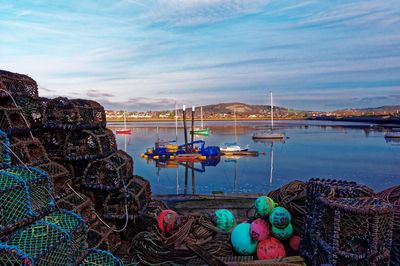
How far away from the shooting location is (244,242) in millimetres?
4902

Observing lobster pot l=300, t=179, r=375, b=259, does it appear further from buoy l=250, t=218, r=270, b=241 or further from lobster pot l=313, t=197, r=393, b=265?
buoy l=250, t=218, r=270, b=241

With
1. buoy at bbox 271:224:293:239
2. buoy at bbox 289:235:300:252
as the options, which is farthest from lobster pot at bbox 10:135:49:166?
buoy at bbox 289:235:300:252

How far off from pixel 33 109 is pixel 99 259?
2.37 metres

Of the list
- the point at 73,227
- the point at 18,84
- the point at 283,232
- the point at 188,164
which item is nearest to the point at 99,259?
the point at 73,227

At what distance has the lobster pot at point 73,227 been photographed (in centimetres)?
312

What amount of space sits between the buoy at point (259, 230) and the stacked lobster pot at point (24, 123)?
2461 mm

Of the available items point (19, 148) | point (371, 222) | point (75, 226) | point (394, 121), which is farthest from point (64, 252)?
point (394, 121)

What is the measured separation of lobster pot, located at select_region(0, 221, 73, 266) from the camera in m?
2.38

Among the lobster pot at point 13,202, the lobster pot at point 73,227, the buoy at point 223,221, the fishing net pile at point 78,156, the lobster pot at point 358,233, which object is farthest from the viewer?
the buoy at point 223,221

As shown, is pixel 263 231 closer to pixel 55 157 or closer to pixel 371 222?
pixel 371 222

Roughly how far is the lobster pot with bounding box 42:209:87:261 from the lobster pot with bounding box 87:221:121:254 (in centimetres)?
88

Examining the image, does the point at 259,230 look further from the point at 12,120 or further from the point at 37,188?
the point at 12,120

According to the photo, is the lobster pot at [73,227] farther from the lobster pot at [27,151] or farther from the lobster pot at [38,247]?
the lobster pot at [27,151]

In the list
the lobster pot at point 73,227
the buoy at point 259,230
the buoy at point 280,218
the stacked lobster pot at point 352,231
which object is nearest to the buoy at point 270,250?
the buoy at point 259,230
